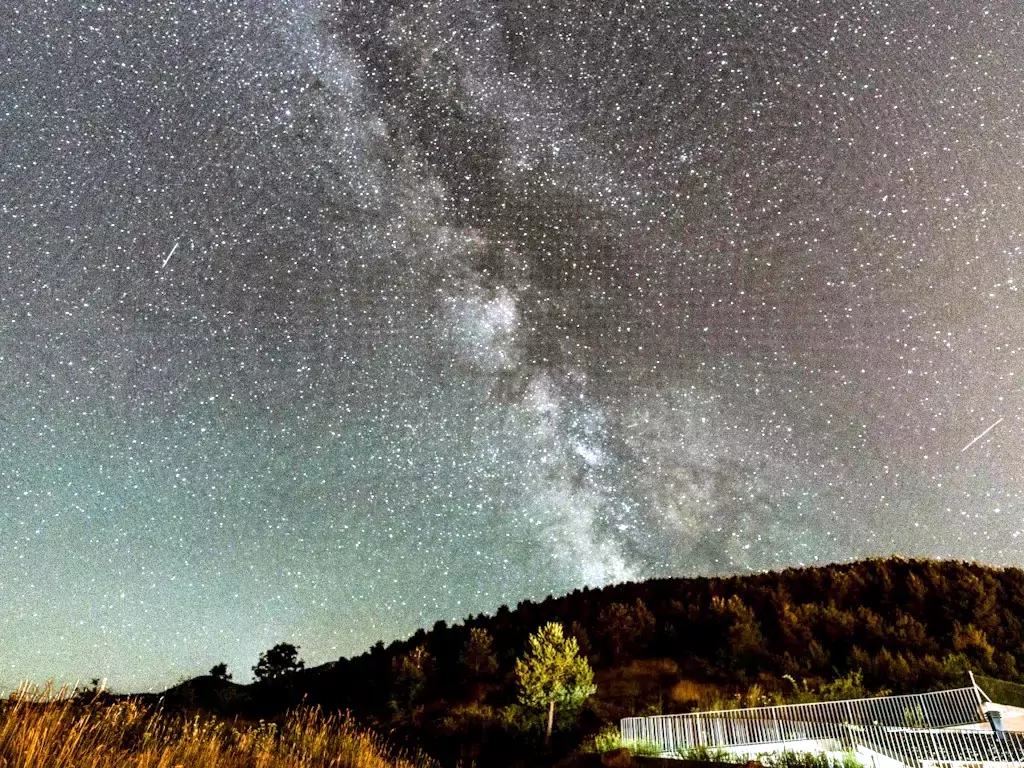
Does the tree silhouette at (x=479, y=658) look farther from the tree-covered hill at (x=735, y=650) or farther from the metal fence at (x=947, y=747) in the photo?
the metal fence at (x=947, y=747)

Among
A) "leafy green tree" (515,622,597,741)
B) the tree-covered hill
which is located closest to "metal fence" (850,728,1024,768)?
the tree-covered hill

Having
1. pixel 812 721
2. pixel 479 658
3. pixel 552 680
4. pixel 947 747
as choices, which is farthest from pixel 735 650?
pixel 947 747

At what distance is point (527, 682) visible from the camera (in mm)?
22781

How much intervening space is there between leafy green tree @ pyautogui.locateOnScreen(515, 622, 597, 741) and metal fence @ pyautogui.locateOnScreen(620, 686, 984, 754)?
3.68m

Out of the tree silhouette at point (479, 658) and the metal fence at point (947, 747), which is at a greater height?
the tree silhouette at point (479, 658)

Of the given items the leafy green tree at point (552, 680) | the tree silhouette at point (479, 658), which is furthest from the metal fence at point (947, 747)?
the tree silhouette at point (479, 658)

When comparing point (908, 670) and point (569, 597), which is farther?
point (569, 597)

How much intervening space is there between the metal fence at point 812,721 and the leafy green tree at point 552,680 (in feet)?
12.1

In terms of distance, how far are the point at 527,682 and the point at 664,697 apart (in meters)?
7.76

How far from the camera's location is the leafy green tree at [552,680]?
22.5 meters

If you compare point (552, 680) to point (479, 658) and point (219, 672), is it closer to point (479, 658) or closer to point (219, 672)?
point (479, 658)

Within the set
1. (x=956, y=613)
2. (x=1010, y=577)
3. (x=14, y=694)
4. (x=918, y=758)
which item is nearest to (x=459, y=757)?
(x=918, y=758)

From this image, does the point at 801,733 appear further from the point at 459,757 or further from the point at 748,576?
the point at 748,576

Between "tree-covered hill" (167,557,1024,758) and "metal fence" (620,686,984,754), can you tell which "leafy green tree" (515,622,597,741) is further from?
"metal fence" (620,686,984,754)
